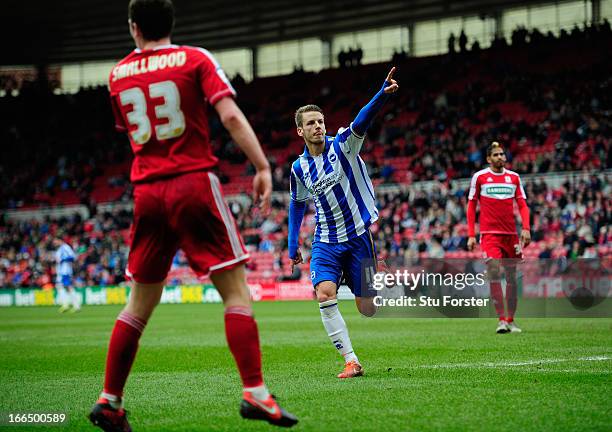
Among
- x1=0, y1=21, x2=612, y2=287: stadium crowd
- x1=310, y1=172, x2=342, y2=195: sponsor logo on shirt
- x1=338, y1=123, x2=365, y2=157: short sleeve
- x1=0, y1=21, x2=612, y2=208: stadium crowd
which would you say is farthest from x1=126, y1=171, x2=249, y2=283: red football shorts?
x1=0, y1=21, x2=612, y2=208: stadium crowd

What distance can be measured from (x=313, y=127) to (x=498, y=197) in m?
5.29

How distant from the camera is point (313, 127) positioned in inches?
324

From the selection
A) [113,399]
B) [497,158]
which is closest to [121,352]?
[113,399]

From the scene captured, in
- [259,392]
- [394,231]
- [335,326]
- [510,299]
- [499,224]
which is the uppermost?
[499,224]

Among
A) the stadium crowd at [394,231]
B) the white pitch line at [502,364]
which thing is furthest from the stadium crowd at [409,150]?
the white pitch line at [502,364]

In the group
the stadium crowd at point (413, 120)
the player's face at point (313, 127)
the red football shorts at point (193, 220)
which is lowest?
the red football shorts at point (193, 220)

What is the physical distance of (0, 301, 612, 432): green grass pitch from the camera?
5387 mm

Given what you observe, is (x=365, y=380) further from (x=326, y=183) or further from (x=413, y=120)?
(x=413, y=120)

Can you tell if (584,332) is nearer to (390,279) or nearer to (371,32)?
(390,279)

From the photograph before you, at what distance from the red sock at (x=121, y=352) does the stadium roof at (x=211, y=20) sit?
3543 centimetres

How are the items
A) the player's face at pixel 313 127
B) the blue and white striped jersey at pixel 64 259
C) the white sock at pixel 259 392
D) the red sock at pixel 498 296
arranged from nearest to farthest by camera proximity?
the white sock at pixel 259 392 → the player's face at pixel 313 127 → the red sock at pixel 498 296 → the blue and white striped jersey at pixel 64 259

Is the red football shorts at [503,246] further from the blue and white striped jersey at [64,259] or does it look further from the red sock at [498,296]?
the blue and white striped jersey at [64,259]

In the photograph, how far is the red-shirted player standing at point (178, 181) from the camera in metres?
4.84

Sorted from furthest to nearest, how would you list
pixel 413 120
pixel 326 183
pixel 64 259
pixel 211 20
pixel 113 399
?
1. pixel 211 20
2. pixel 413 120
3. pixel 64 259
4. pixel 326 183
5. pixel 113 399
